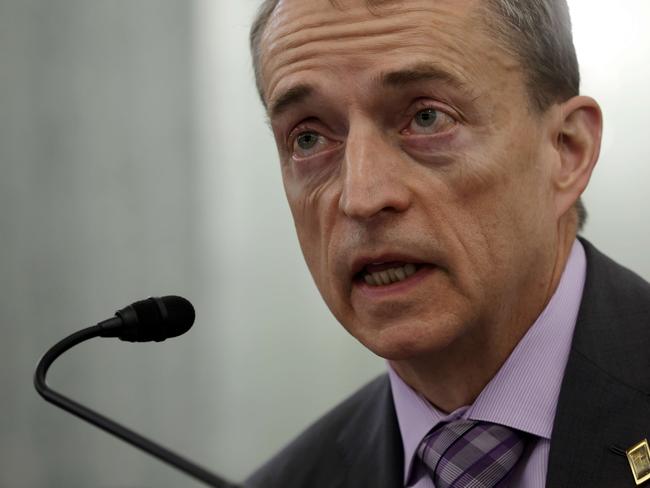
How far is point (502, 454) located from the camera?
5.72 feet

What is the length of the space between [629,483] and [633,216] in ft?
5.15

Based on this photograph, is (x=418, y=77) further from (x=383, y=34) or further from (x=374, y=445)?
(x=374, y=445)

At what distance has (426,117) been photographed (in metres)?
1.74

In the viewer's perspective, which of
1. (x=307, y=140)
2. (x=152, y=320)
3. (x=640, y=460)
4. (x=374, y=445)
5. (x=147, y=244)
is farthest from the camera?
(x=147, y=244)

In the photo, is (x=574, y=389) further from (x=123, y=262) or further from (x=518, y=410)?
(x=123, y=262)

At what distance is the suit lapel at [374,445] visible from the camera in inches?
77.9

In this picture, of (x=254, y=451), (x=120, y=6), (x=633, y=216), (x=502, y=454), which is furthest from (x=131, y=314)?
(x=120, y=6)

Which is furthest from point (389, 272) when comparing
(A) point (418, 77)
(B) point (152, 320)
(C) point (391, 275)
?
(B) point (152, 320)

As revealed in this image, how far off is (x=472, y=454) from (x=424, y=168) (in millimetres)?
511

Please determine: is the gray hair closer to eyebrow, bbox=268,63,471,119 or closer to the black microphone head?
eyebrow, bbox=268,63,471,119

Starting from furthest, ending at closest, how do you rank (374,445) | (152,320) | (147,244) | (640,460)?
1. (147,244)
2. (374,445)
3. (640,460)
4. (152,320)

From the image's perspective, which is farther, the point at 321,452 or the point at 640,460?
the point at 321,452

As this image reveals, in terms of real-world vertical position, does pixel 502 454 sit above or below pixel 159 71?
below

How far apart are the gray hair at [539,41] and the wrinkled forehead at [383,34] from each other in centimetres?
3
